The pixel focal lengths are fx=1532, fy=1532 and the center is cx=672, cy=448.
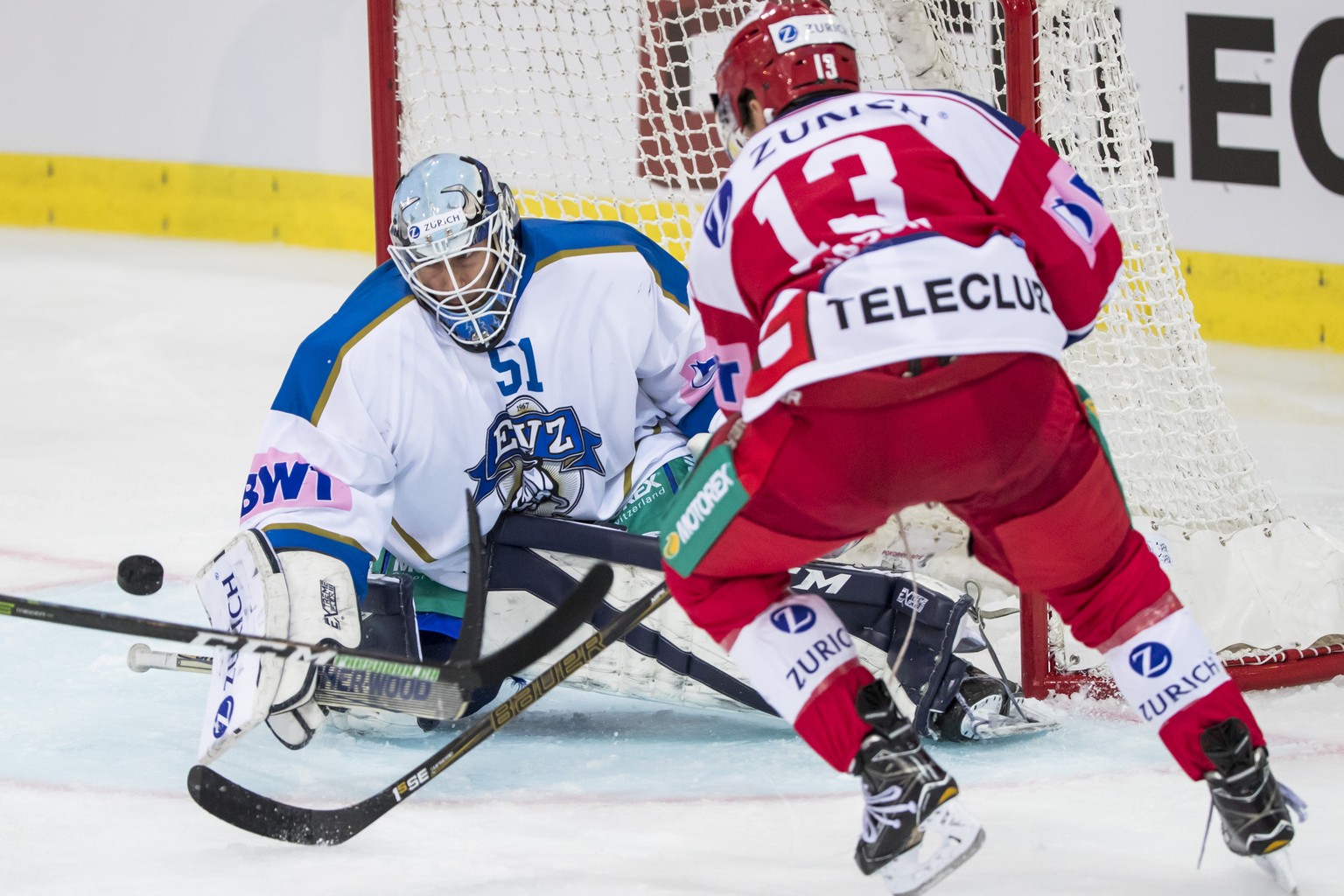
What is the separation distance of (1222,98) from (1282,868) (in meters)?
3.77

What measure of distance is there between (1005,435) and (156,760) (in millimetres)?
1401

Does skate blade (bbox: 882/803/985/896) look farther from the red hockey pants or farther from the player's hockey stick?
the player's hockey stick

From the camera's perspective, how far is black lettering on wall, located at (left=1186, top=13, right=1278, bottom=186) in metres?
4.82

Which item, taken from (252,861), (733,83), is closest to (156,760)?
(252,861)

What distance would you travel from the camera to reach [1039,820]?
1929 millimetres

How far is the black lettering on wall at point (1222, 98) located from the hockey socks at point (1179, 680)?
3.70 m

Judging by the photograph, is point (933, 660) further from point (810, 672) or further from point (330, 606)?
point (330, 606)

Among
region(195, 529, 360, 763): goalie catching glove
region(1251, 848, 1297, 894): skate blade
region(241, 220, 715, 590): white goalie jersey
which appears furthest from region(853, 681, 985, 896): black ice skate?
region(241, 220, 715, 590): white goalie jersey

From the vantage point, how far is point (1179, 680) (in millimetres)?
1580

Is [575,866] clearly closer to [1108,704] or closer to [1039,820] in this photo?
[1039,820]

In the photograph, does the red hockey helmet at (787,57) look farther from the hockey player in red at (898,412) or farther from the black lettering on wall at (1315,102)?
the black lettering on wall at (1315,102)

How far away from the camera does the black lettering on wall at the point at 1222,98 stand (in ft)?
15.8

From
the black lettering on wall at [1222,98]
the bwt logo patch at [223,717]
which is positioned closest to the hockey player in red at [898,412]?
the bwt logo patch at [223,717]

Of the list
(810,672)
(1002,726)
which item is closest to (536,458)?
(1002,726)
